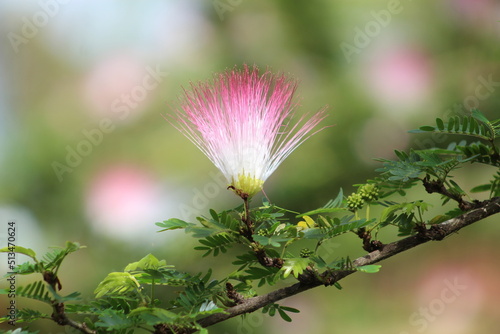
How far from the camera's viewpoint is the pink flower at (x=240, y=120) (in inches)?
22.6

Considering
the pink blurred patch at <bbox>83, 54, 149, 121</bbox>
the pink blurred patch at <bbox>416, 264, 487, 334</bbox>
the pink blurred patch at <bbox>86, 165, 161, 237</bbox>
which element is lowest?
the pink blurred patch at <bbox>416, 264, 487, 334</bbox>

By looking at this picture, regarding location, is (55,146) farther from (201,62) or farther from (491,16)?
(491,16)

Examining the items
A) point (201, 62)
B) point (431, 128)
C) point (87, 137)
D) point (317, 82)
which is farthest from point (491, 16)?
point (431, 128)

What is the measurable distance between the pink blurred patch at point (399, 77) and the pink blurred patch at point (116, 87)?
748 millimetres

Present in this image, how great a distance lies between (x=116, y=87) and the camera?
202 centimetres

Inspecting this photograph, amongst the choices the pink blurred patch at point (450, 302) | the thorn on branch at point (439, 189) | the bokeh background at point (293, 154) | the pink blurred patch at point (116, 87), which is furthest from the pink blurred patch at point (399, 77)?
the thorn on branch at point (439, 189)

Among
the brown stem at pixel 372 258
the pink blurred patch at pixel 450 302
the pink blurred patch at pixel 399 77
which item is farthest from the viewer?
the pink blurred patch at pixel 399 77

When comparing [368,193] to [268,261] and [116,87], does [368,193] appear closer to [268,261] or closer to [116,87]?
[268,261]

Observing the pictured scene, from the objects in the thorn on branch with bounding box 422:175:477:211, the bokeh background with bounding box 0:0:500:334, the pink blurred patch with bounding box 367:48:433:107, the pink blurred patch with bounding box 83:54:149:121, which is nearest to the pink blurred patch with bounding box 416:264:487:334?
the bokeh background with bounding box 0:0:500:334

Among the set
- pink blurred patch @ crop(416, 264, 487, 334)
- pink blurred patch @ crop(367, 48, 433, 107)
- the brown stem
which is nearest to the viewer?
the brown stem

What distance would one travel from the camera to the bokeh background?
6.03ft

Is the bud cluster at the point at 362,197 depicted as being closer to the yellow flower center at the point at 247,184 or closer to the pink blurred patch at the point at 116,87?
the yellow flower center at the point at 247,184

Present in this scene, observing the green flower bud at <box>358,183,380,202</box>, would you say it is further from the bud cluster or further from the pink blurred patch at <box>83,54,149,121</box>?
the pink blurred patch at <box>83,54,149,121</box>

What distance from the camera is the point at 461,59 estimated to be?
6.27ft
